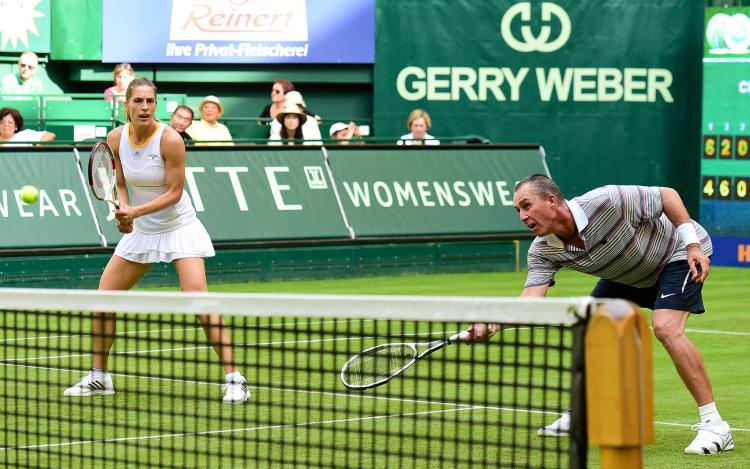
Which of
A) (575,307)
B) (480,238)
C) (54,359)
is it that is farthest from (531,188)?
(480,238)

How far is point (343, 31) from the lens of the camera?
66.5 feet

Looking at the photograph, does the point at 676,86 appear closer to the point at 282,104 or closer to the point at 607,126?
the point at 607,126

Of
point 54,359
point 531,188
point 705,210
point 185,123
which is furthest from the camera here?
point 705,210

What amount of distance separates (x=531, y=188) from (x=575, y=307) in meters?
2.58

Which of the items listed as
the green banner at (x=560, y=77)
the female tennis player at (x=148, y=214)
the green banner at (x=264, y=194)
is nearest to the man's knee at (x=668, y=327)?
the female tennis player at (x=148, y=214)

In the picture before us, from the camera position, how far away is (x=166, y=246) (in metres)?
8.73

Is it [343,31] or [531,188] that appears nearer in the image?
[531,188]

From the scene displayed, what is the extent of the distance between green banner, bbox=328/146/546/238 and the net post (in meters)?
12.7

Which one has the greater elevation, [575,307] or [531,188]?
[531,188]

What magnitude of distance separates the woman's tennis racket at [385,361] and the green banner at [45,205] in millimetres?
7886

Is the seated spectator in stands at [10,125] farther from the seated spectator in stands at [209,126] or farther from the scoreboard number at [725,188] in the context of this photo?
the scoreboard number at [725,188]

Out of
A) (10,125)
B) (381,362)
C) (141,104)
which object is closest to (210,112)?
(10,125)

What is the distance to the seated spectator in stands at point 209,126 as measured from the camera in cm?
1628

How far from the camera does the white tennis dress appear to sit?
8.62m
